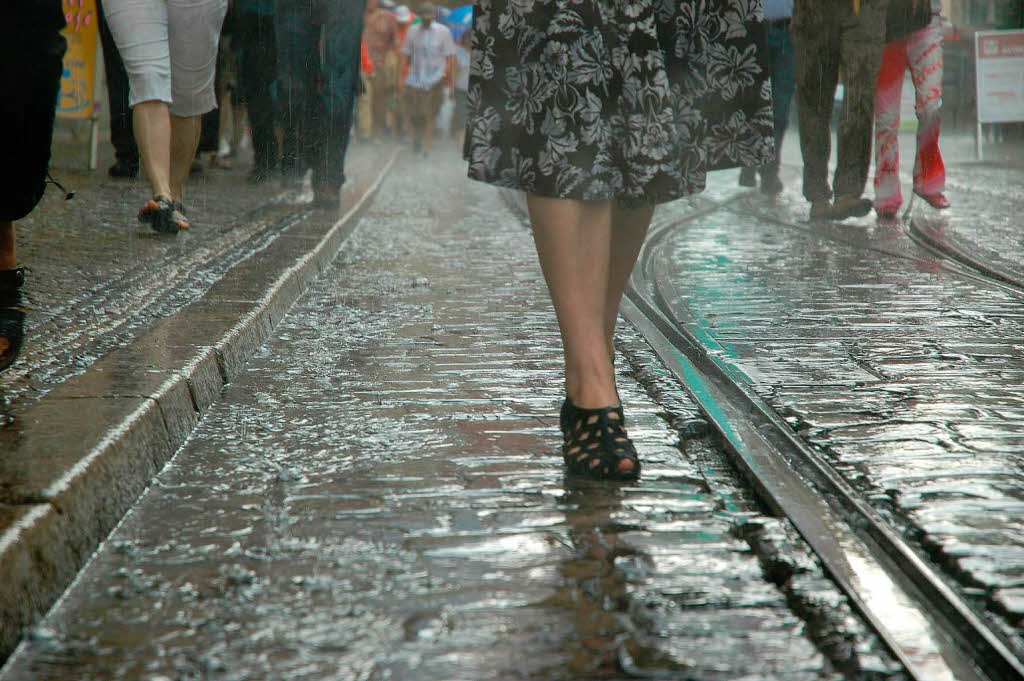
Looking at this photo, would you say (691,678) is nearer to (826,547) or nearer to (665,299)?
(826,547)

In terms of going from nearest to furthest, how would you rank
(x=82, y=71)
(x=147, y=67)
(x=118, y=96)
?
(x=147, y=67), (x=118, y=96), (x=82, y=71)

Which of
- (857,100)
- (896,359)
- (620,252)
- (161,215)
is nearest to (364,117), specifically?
(857,100)

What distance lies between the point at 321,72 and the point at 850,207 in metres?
3.42

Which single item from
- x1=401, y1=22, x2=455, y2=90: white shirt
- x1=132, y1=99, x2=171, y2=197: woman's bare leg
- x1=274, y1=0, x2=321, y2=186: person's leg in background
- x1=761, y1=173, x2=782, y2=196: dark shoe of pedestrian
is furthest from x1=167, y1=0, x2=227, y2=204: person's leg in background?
x1=401, y1=22, x2=455, y2=90: white shirt

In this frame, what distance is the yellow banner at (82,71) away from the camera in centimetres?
937

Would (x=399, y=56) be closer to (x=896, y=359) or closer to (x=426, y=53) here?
(x=426, y=53)

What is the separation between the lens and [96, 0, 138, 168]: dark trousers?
8492mm

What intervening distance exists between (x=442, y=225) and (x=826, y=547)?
250 inches

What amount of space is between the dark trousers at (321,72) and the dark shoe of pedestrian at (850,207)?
3.06 meters

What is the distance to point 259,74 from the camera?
33.0 feet

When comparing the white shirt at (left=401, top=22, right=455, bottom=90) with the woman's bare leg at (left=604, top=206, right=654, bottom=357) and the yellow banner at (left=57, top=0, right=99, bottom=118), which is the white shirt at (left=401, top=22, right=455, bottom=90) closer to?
the yellow banner at (left=57, top=0, right=99, bottom=118)

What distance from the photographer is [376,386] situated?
3.65m

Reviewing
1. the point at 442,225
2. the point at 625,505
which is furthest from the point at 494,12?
the point at 442,225

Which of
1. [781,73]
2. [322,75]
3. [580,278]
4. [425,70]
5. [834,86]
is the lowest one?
[580,278]
